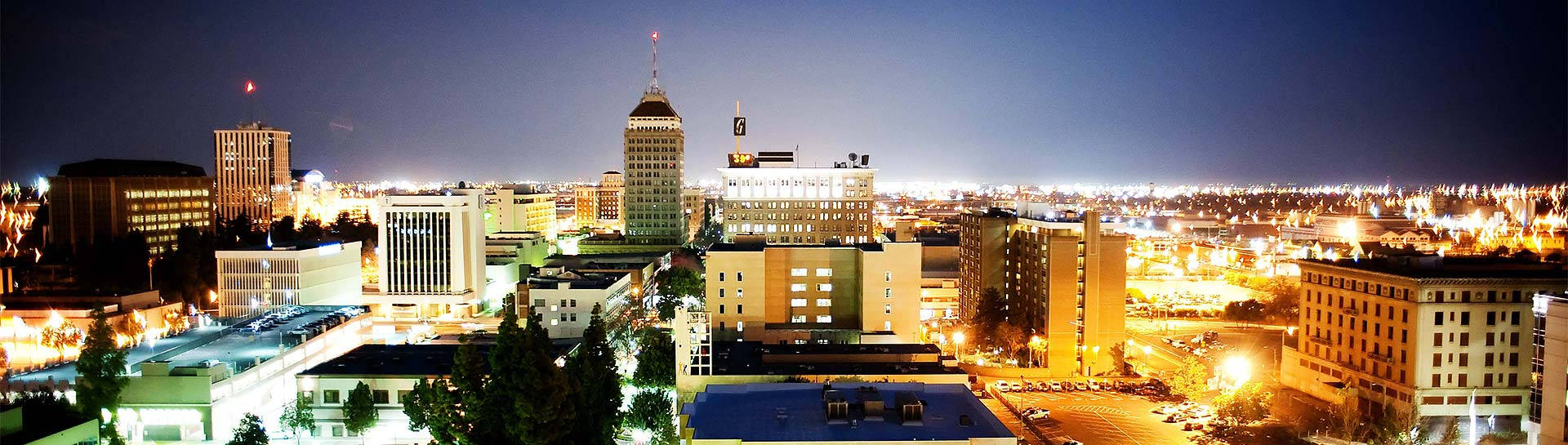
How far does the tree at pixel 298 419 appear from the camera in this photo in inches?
1451

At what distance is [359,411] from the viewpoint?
1428 inches

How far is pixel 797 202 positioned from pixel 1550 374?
180 feet

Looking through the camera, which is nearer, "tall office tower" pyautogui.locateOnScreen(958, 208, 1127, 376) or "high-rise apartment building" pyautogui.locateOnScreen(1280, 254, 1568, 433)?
"high-rise apartment building" pyautogui.locateOnScreen(1280, 254, 1568, 433)

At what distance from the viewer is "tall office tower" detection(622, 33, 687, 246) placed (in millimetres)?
102688

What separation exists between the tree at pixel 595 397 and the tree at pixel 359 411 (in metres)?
8.65

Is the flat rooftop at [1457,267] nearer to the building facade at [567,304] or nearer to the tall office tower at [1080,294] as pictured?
the tall office tower at [1080,294]

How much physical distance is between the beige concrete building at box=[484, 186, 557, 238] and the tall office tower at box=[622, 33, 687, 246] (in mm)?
12314

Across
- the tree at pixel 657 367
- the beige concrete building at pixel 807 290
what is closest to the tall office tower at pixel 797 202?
the beige concrete building at pixel 807 290

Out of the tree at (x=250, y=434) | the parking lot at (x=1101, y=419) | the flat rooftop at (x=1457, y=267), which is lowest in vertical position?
the parking lot at (x=1101, y=419)

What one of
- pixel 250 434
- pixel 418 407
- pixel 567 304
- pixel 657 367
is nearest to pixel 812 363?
pixel 657 367

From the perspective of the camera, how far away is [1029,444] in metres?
38.2

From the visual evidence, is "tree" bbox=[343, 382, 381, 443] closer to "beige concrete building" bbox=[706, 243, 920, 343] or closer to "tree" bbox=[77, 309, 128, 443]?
"tree" bbox=[77, 309, 128, 443]

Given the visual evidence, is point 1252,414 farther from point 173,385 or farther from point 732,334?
point 173,385

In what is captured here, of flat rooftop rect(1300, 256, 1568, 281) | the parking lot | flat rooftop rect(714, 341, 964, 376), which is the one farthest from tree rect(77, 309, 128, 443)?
flat rooftop rect(1300, 256, 1568, 281)
